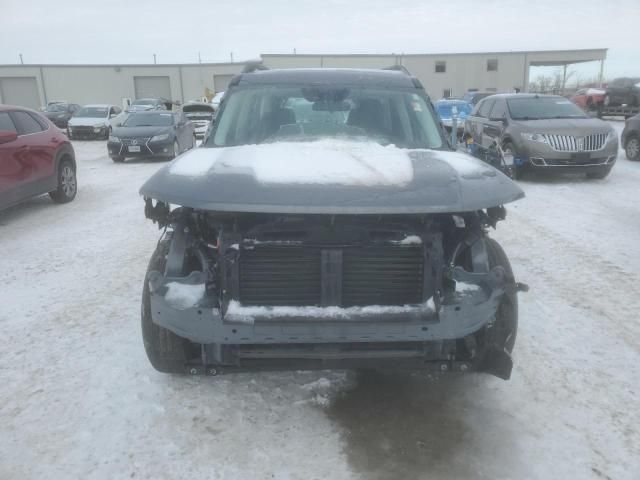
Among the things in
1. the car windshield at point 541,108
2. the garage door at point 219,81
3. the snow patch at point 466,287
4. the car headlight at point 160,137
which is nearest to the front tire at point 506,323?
the snow patch at point 466,287

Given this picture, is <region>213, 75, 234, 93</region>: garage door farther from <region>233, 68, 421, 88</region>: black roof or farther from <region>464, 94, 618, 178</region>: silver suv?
<region>233, 68, 421, 88</region>: black roof

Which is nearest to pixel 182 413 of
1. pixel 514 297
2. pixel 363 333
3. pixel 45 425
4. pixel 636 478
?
pixel 45 425

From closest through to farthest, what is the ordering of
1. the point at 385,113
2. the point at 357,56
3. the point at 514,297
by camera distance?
1. the point at 514,297
2. the point at 385,113
3. the point at 357,56

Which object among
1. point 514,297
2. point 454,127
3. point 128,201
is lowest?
point 128,201

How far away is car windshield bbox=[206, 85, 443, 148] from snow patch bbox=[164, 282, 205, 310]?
148cm

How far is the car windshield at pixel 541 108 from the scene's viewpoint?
10.8 m

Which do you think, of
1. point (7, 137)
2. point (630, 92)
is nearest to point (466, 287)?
point (7, 137)

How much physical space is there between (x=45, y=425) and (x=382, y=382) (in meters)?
1.95

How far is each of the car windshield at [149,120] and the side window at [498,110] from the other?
345 inches

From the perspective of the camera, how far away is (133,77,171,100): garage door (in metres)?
48.6

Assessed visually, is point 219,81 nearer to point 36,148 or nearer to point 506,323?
point 36,148

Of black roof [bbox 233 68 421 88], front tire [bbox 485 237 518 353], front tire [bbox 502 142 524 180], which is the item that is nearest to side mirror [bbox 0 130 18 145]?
black roof [bbox 233 68 421 88]

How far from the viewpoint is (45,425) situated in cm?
289

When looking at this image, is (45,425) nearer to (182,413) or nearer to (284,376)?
(182,413)
